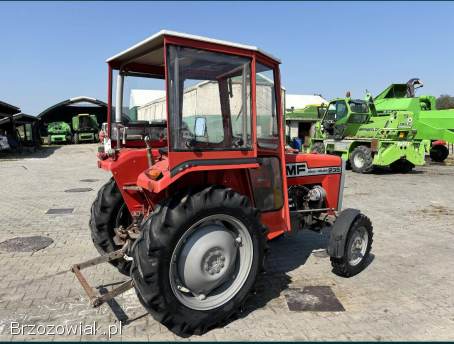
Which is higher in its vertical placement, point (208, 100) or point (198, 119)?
point (208, 100)

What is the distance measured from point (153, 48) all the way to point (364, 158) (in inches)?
459

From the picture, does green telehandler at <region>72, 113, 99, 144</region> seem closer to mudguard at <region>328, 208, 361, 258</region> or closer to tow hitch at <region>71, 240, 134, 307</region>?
tow hitch at <region>71, 240, 134, 307</region>

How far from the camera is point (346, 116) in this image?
1486cm

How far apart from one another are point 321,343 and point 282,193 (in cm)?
150

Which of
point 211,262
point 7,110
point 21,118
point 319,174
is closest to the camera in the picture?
point 211,262

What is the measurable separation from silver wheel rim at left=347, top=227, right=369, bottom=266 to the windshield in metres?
1.85

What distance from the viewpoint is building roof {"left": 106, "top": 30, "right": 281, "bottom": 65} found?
318 cm

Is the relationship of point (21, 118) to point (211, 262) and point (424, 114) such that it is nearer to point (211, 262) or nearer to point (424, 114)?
point (424, 114)

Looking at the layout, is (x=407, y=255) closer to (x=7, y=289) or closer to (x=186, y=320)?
(x=186, y=320)

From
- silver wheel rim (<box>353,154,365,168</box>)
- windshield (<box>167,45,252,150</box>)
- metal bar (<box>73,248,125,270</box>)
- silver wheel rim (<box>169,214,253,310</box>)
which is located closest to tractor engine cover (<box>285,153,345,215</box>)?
windshield (<box>167,45,252,150</box>)

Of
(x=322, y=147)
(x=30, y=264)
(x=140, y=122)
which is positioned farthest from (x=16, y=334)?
(x=322, y=147)

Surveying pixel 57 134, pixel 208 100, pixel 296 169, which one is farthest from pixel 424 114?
pixel 57 134

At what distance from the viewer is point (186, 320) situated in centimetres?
321

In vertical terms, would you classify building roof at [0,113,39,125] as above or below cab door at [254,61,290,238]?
above
